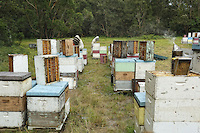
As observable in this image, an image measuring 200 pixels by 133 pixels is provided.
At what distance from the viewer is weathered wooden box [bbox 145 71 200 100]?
227 centimetres

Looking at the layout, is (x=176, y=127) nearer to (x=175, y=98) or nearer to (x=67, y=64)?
(x=175, y=98)

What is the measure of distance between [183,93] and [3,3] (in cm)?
1401

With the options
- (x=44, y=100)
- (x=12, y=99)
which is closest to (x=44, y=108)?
(x=44, y=100)

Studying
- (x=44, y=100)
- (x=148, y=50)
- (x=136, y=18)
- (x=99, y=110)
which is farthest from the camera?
(x=136, y=18)

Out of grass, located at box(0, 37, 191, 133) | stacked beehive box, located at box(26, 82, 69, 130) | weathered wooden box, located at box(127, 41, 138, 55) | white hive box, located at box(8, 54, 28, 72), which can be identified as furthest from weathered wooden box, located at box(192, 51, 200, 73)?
white hive box, located at box(8, 54, 28, 72)

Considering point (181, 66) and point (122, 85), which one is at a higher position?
point (181, 66)

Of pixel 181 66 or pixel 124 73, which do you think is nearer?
pixel 181 66

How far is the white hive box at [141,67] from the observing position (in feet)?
16.8

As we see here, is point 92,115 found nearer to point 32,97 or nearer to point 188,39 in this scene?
point 32,97

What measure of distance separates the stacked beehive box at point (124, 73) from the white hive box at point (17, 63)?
2.85m

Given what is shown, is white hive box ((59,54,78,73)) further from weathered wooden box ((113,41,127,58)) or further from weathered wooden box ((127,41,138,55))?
weathered wooden box ((127,41,138,55))

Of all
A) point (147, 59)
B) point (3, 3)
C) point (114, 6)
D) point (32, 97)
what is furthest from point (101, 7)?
point (32, 97)

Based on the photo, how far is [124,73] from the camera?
Answer: 527 centimetres

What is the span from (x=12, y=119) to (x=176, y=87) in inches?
133
